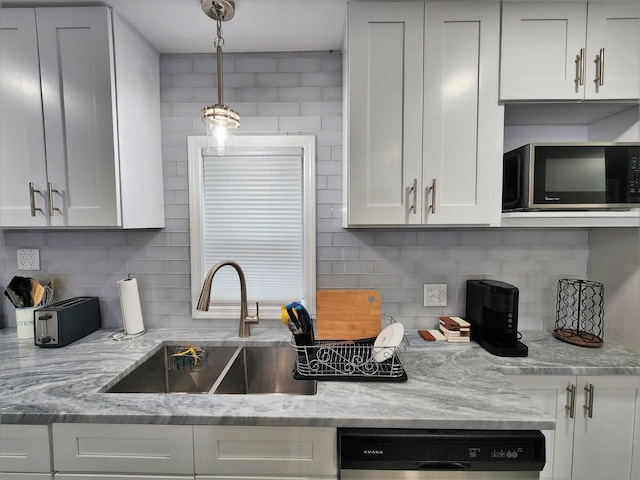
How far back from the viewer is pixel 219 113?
1212mm

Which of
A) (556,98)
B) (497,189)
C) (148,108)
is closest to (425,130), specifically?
(497,189)

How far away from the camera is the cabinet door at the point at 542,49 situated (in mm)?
1359

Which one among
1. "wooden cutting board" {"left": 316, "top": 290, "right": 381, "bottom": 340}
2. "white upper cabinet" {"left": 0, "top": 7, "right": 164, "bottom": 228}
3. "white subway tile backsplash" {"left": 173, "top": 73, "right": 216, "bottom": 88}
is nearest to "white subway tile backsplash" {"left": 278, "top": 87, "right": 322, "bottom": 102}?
"white subway tile backsplash" {"left": 173, "top": 73, "right": 216, "bottom": 88}

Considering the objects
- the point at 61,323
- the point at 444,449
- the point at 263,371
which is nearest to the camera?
the point at 444,449

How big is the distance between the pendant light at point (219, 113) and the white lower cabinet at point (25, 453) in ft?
3.90

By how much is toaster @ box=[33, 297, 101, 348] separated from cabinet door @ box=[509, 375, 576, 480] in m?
2.07

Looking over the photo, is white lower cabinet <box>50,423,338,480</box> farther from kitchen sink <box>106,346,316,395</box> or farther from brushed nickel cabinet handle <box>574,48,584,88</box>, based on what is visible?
brushed nickel cabinet handle <box>574,48,584,88</box>

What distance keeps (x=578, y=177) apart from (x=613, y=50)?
562 millimetres

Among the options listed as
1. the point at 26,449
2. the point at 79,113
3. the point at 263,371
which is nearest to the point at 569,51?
the point at 263,371

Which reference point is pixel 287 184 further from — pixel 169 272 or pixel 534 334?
pixel 534 334

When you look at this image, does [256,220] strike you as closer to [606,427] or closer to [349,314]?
[349,314]

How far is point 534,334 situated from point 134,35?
8.38 ft

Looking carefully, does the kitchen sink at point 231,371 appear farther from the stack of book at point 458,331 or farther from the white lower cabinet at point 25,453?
the stack of book at point 458,331

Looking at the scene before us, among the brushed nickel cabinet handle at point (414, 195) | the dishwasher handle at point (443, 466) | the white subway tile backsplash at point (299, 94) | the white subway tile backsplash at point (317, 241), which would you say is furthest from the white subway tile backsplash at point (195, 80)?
the dishwasher handle at point (443, 466)
